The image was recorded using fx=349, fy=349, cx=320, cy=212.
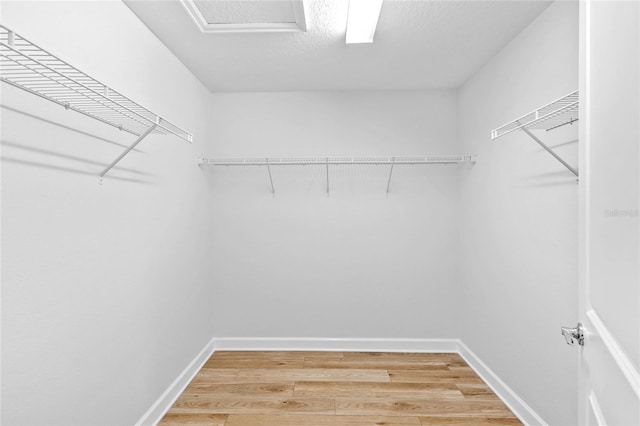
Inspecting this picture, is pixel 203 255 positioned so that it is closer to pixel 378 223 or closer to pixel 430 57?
pixel 378 223

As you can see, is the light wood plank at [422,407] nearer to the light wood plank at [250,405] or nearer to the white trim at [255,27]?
the light wood plank at [250,405]

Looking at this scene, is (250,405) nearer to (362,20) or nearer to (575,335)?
(575,335)

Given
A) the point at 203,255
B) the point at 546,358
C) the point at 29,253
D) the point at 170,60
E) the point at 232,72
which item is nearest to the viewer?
the point at 29,253

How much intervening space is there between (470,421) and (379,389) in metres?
0.60

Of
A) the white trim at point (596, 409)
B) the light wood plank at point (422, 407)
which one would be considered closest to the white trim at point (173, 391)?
the light wood plank at point (422, 407)

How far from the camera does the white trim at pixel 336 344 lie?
10.2 feet

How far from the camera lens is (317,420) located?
2.10 m

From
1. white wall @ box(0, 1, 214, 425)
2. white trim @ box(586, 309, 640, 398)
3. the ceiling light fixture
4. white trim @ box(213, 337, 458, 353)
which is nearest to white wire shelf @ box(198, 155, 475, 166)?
white wall @ box(0, 1, 214, 425)

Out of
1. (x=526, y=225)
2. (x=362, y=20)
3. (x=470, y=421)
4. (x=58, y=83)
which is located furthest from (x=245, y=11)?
(x=470, y=421)

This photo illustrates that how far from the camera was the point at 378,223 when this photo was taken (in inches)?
122

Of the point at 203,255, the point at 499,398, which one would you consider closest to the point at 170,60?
the point at 203,255

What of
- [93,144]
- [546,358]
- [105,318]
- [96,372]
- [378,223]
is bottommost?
[546,358]

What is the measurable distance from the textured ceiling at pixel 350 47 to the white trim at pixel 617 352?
1.66 metres

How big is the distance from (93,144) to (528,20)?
2.37m
